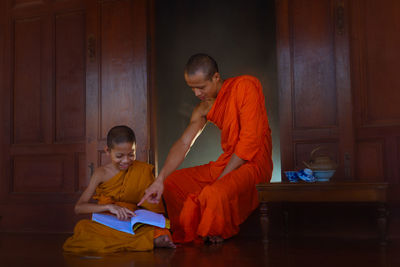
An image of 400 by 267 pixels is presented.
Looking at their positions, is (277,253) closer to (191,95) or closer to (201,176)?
(201,176)

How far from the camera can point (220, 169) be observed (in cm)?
342

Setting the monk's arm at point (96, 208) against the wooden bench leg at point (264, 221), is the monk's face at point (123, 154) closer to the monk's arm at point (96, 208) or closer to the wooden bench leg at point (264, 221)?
the monk's arm at point (96, 208)

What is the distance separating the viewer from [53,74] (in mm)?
4699

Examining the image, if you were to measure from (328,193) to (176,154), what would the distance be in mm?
1205

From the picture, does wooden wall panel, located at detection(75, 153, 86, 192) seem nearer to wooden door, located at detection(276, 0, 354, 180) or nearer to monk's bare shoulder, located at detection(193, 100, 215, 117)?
monk's bare shoulder, located at detection(193, 100, 215, 117)

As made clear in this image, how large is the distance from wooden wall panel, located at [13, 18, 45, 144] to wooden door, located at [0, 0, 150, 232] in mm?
10

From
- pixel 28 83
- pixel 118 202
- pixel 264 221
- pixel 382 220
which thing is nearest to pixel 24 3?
pixel 28 83

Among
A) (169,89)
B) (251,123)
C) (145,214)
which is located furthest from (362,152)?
(169,89)

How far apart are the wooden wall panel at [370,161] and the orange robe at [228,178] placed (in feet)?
2.36

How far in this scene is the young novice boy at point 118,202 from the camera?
2.88 metres

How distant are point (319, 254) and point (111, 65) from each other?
2.77 m

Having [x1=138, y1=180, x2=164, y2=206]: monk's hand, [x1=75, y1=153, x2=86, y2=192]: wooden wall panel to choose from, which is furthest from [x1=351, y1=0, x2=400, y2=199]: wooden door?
[x1=75, y1=153, x2=86, y2=192]: wooden wall panel

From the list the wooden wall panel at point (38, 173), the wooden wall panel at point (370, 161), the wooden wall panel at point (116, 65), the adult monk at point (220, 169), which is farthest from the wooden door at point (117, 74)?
the wooden wall panel at point (370, 161)

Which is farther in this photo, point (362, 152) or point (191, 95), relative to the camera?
point (191, 95)
